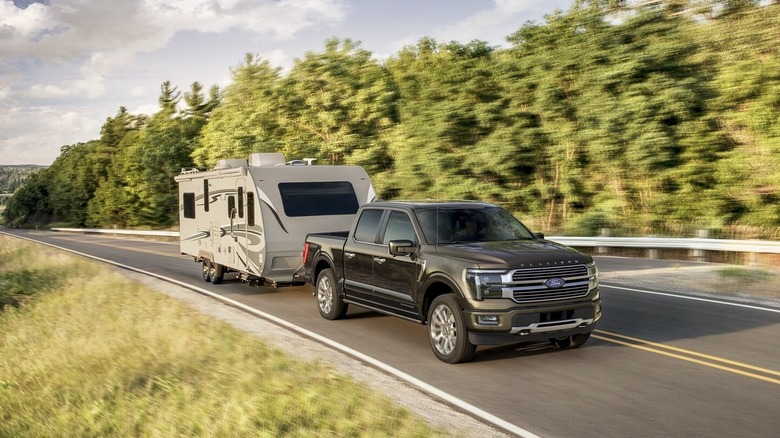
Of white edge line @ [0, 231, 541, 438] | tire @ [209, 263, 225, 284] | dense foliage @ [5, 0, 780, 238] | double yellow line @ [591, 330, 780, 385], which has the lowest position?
white edge line @ [0, 231, 541, 438]

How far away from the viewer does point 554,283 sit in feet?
28.6

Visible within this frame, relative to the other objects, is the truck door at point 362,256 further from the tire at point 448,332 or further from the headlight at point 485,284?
the headlight at point 485,284

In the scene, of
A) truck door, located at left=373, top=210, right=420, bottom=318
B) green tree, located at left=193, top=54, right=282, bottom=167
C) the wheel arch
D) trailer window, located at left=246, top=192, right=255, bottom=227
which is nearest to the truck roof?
truck door, located at left=373, top=210, right=420, bottom=318

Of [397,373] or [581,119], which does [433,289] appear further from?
[581,119]

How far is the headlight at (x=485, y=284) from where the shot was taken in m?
8.56

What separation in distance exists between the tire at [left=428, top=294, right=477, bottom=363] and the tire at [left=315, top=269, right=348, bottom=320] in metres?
2.85

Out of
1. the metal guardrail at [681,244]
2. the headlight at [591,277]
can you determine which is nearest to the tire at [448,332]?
the headlight at [591,277]

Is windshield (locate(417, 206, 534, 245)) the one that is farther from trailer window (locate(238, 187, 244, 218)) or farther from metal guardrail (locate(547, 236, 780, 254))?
metal guardrail (locate(547, 236, 780, 254))

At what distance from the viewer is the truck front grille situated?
28.1 ft

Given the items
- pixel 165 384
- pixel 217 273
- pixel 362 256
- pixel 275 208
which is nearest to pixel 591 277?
pixel 362 256

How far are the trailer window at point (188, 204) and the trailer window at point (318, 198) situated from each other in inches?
193

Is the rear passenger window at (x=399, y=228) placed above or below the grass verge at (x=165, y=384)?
above

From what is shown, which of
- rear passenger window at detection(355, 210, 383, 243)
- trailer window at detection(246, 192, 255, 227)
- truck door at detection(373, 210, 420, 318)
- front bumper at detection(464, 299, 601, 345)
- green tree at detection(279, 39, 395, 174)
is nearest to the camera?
front bumper at detection(464, 299, 601, 345)

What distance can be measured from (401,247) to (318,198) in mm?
5957
